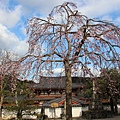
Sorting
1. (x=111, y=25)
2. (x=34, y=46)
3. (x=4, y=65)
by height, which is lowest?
(x=4, y=65)

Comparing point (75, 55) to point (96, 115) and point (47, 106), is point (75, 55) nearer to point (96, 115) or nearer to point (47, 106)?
point (96, 115)

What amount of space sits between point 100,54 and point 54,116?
20285mm

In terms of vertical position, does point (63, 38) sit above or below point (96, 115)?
above

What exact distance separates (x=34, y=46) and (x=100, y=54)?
1904 mm

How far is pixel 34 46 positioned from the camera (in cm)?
584

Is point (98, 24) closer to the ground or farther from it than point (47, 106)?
farther from it

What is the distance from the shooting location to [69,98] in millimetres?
5750

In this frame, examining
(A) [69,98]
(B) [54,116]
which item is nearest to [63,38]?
(A) [69,98]

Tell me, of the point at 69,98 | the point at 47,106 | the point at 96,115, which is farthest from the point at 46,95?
the point at 69,98

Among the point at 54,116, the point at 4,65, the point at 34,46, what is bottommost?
the point at 54,116

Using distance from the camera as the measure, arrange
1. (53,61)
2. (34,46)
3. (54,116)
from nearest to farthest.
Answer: (53,61), (34,46), (54,116)

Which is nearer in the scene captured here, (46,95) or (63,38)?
(63,38)

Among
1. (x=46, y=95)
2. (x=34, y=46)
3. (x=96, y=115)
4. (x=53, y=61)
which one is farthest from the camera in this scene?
(x=46, y=95)

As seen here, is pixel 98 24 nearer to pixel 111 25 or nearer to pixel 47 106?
pixel 111 25
